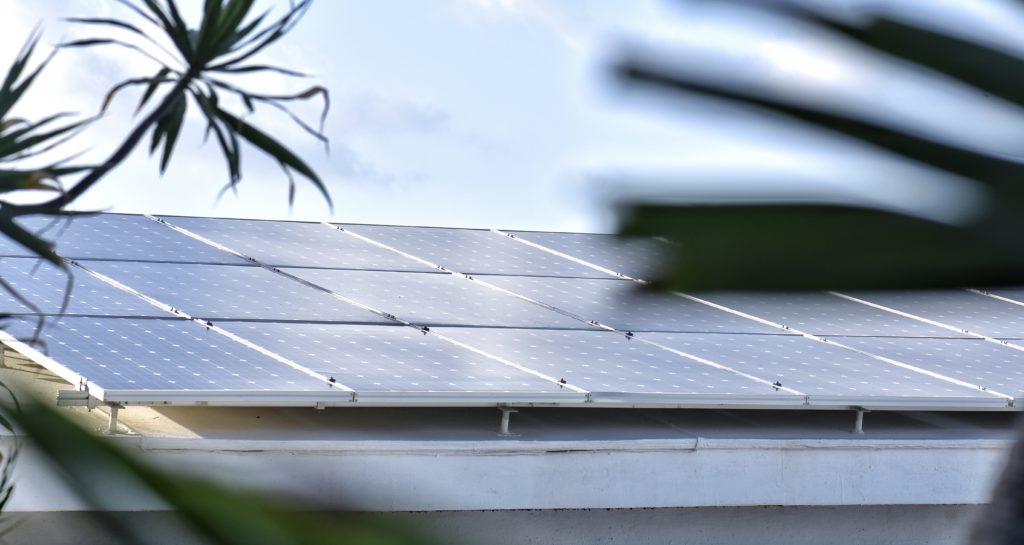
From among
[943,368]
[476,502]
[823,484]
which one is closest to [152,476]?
[476,502]

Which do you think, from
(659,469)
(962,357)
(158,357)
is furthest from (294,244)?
(962,357)

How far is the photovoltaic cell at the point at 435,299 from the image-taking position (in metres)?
8.79

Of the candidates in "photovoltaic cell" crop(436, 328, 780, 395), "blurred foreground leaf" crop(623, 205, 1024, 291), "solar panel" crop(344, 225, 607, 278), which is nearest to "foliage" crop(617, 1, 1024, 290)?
"blurred foreground leaf" crop(623, 205, 1024, 291)

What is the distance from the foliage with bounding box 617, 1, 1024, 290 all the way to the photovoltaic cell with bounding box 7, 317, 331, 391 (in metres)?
5.71

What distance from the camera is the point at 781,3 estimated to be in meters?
0.33

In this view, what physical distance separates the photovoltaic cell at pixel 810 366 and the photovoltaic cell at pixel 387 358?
6.14 feet

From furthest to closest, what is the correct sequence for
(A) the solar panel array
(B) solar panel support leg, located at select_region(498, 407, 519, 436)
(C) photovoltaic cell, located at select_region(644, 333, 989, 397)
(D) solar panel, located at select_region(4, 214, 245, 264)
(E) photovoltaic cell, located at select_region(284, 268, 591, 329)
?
(D) solar panel, located at select_region(4, 214, 245, 264) → (E) photovoltaic cell, located at select_region(284, 268, 591, 329) → (C) photovoltaic cell, located at select_region(644, 333, 989, 397) → (B) solar panel support leg, located at select_region(498, 407, 519, 436) → (A) the solar panel array

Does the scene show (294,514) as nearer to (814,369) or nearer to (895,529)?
(895,529)

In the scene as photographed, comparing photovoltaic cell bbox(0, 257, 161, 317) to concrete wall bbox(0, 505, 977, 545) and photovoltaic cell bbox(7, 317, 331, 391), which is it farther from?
concrete wall bbox(0, 505, 977, 545)

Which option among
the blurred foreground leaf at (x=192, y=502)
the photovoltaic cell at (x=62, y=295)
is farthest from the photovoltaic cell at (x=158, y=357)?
the blurred foreground leaf at (x=192, y=502)

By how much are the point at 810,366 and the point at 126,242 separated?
17.7 ft

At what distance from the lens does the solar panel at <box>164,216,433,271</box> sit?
411 inches

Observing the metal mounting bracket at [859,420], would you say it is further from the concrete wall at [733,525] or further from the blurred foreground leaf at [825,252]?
the blurred foreground leaf at [825,252]

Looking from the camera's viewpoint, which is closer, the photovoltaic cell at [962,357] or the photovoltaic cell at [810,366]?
the photovoltaic cell at [810,366]
